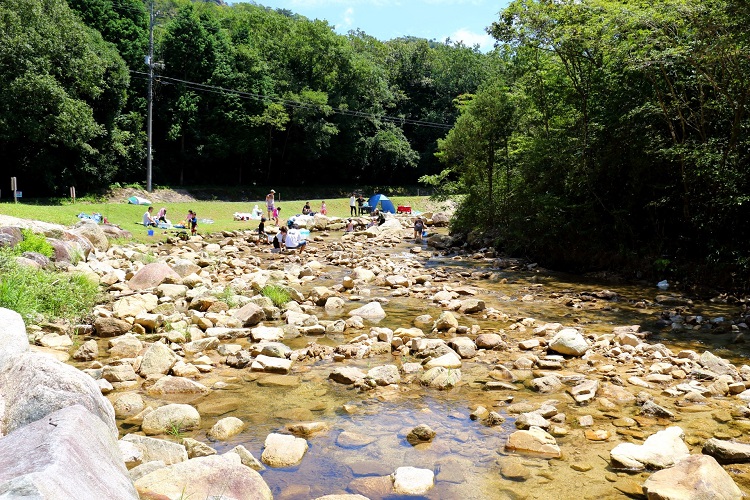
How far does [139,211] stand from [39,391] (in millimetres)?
28982

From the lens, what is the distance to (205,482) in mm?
4660

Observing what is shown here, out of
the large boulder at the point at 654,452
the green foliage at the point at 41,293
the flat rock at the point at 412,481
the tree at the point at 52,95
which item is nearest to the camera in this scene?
the flat rock at the point at 412,481

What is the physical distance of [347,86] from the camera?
56156 millimetres

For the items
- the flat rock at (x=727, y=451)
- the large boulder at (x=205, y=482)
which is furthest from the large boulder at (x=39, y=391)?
the flat rock at (x=727, y=451)

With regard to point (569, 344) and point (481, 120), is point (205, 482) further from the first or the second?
point (481, 120)

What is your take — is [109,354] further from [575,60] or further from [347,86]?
[347,86]

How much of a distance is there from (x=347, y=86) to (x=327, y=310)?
45848mm

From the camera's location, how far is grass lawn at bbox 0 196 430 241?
23688mm

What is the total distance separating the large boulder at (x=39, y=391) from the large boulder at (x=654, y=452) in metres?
4.82

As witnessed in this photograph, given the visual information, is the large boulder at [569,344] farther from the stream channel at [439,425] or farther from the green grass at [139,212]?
the green grass at [139,212]

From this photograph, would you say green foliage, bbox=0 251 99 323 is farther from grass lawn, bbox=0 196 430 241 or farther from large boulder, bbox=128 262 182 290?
grass lawn, bbox=0 196 430 241

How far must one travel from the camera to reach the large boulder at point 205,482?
4.50m

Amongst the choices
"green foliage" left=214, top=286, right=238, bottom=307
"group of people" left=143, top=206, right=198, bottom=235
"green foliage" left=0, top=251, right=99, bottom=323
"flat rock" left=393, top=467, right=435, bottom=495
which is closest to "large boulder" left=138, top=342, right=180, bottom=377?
"green foliage" left=0, top=251, right=99, bottom=323

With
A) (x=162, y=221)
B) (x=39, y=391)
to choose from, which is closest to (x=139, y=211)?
(x=162, y=221)
